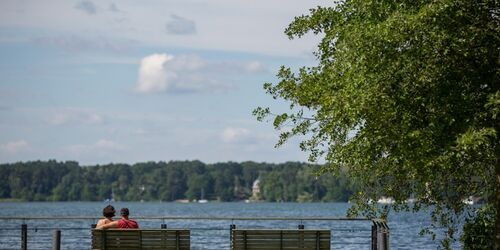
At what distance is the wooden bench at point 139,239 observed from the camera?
61.2 ft

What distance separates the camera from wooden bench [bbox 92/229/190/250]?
18656 mm

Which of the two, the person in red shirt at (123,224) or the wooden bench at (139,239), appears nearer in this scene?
the wooden bench at (139,239)

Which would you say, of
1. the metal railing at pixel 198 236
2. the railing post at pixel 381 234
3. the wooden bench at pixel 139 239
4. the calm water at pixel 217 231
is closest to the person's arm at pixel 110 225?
the wooden bench at pixel 139 239

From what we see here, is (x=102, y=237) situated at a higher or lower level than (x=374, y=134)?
lower

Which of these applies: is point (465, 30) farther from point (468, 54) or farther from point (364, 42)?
point (364, 42)

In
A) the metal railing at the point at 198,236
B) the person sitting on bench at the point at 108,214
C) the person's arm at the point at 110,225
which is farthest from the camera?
the metal railing at the point at 198,236

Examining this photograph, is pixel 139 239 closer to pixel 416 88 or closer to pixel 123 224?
pixel 123 224

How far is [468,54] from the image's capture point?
58.5 ft

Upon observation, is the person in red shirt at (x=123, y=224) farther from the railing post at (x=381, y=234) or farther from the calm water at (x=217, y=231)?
the railing post at (x=381, y=234)

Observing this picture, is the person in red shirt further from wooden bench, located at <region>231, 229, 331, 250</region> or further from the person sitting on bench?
wooden bench, located at <region>231, 229, 331, 250</region>

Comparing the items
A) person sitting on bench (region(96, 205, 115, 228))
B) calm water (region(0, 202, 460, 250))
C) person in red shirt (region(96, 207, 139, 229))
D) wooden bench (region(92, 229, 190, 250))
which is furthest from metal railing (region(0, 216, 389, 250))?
wooden bench (region(92, 229, 190, 250))

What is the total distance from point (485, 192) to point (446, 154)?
4599 mm

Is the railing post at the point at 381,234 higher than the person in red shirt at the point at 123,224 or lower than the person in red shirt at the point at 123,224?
lower

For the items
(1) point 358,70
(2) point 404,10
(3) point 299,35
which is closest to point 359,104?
(1) point 358,70
